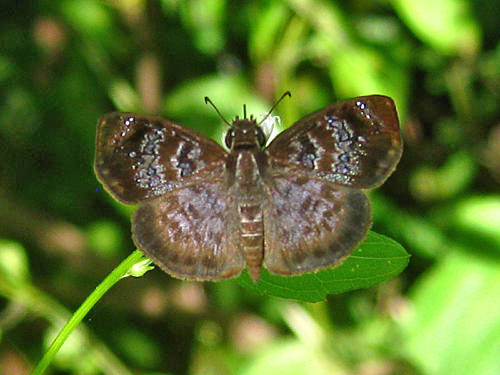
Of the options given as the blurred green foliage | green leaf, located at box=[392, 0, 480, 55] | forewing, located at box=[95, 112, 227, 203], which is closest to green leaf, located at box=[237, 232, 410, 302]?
forewing, located at box=[95, 112, 227, 203]

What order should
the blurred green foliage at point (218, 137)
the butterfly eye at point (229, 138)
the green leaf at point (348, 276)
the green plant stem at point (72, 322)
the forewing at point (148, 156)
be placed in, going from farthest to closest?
the blurred green foliage at point (218, 137) → the butterfly eye at point (229, 138) → the forewing at point (148, 156) → the green leaf at point (348, 276) → the green plant stem at point (72, 322)

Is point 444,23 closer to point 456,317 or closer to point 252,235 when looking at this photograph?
point 456,317

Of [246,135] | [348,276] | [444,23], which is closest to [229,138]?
[246,135]

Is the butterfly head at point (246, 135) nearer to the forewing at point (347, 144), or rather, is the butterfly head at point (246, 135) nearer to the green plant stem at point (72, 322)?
the forewing at point (347, 144)

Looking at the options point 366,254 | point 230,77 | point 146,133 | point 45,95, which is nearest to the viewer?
point 366,254

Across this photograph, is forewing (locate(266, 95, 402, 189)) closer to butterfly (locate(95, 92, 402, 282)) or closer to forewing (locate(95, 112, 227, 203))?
butterfly (locate(95, 92, 402, 282))

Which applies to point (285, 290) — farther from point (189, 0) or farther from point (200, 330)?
point (189, 0)

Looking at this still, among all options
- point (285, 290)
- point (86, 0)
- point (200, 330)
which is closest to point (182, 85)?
point (86, 0)

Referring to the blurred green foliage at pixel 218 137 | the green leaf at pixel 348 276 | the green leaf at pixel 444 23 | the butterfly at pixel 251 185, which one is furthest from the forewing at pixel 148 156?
the green leaf at pixel 444 23
